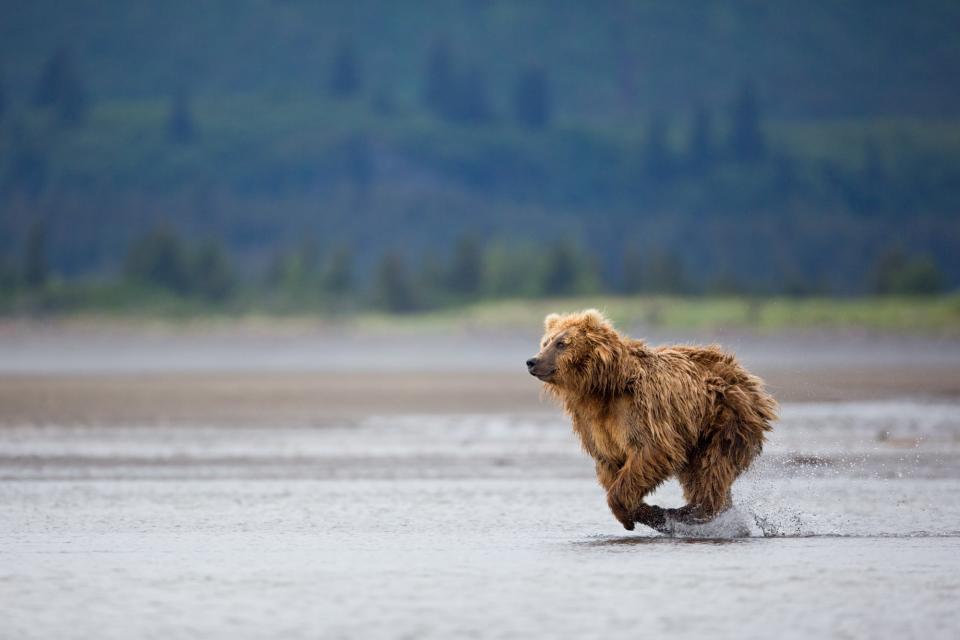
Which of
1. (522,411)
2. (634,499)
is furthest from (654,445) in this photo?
(522,411)

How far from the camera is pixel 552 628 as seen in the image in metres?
8.10

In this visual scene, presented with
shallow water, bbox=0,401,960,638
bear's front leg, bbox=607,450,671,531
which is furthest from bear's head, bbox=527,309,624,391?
shallow water, bbox=0,401,960,638

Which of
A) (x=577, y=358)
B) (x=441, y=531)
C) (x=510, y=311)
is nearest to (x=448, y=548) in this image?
(x=441, y=531)

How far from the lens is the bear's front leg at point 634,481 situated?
35.8 feet

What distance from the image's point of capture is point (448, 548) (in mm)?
10781

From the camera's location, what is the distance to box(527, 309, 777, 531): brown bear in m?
11.0

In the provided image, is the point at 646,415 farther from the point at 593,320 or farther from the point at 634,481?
the point at 593,320

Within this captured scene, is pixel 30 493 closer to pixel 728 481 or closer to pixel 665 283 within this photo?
pixel 728 481

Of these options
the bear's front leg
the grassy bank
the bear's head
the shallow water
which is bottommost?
the shallow water

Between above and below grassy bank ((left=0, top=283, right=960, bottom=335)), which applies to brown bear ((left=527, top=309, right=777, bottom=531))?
below

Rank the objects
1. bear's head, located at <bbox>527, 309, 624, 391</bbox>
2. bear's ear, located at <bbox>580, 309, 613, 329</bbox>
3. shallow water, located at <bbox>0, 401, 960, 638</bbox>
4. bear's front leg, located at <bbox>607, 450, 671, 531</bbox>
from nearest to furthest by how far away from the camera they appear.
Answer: shallow water, located at <bbox>0, 401, 960, 638</bbox> → bear's front leg, located at <bbox>607, 450, 671, 531</bbox> → bear's head, located at <bbox>527, 309, 624, 391</bbox> → bear's ear, located at <bbox>580, 309, 613, 329</bbox>

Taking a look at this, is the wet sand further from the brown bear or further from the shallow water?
the brown bear

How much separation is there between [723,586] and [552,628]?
1511 mm

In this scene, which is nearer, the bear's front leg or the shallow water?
the shallow water
